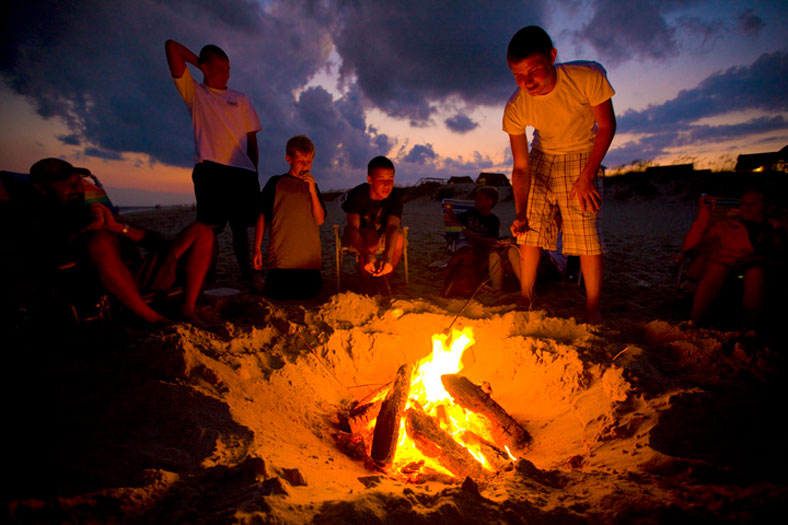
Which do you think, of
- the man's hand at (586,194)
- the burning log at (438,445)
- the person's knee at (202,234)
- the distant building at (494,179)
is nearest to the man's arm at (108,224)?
the person's knee at (202,234)

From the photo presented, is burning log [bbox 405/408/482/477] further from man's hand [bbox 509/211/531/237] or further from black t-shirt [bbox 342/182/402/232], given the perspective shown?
black t-shirt [bbox 342/182/402/232]

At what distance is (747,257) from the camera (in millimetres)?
2738

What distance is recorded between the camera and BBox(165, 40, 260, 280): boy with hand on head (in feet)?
11.2

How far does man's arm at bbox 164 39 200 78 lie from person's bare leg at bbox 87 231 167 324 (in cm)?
184

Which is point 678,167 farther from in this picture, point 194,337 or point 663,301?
point 194,337

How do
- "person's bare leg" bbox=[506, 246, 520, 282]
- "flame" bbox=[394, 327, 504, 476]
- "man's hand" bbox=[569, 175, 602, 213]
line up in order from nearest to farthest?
1. "flame" bbox=[394, 327, 504, 476]
2. "man's hand" bbox=[569, 175, 602, 213]
3. "person's bare leg" bbox=[506, 246, 520, 282]

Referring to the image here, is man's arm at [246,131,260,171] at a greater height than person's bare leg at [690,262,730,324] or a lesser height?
greater

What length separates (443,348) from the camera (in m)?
2.47

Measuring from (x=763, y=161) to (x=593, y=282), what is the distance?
2096 cm

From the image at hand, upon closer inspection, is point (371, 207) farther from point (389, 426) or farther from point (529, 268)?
point (389, 426)

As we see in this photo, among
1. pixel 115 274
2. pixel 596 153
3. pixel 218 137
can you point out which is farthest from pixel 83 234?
pixel 596 153

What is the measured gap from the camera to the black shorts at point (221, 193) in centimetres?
359

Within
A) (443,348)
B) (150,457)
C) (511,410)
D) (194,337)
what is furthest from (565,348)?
(194,337)

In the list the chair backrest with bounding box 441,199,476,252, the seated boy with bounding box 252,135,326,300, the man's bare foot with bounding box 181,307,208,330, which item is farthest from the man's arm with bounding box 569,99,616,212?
the man's bare foot with bounding box 181,307,208,330
